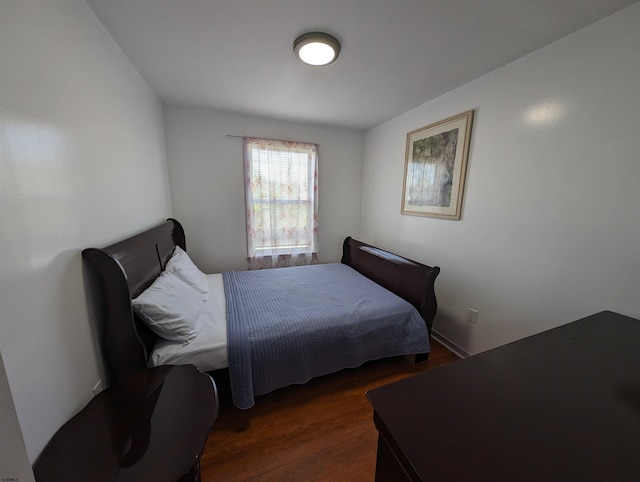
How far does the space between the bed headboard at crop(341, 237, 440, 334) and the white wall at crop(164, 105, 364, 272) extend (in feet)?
3.25

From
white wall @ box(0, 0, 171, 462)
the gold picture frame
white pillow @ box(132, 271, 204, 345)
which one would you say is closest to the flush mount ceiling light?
white wall @ box(0, 0, 171, 462)

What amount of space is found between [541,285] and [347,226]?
2.33m

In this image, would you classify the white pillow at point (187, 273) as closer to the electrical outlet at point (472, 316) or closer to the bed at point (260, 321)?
the bed at point (260, 321)

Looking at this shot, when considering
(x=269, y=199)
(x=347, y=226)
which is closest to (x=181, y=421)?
(x=269, y=199)

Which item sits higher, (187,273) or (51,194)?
(51,194)

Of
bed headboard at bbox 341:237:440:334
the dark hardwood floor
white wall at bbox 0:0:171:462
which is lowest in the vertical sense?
the dark hardwood floor

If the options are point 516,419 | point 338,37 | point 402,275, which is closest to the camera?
point 516,419

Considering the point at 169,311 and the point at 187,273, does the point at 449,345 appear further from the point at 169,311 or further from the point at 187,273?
the point at 187,273

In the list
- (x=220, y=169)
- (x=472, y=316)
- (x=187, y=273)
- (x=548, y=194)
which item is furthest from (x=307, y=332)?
(x=220, y=169)

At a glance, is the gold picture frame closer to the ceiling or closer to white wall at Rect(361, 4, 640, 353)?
white wall at Rect(361, 4, 640, 353)

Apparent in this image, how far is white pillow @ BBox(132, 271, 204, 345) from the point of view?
123 centimetres

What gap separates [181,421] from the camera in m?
0.86

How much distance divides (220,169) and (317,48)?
1794mm

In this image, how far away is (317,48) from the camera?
149 centimetres
